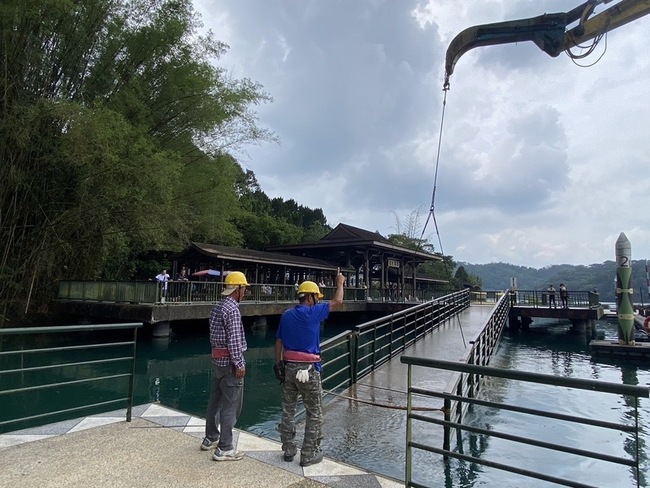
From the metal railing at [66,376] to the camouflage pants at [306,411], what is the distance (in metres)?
1.50

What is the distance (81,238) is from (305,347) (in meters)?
13.0

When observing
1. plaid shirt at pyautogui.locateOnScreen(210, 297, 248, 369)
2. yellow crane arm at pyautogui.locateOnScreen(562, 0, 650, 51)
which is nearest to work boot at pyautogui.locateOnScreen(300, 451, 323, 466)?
plaid shirt at pyautogui.locateOnScreen(210, 297, 248, 369)

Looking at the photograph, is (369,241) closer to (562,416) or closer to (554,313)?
(554,313)

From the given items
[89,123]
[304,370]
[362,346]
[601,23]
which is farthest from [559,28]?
[89,123]

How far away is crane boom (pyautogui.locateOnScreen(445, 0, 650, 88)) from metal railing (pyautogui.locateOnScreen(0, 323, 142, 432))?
273 inches

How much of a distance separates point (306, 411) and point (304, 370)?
332 millimetres

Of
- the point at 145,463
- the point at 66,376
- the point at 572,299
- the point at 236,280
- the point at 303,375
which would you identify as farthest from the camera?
the point at 572,299

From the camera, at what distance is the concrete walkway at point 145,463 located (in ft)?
8.71

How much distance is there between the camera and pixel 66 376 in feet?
30.1

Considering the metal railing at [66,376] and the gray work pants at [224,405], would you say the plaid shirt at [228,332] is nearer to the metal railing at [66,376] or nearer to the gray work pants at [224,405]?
the gray work pants at [224,405]

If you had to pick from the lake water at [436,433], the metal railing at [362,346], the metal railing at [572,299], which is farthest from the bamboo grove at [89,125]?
the metal railing at [572,299]

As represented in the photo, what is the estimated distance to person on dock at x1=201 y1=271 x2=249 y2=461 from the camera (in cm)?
301

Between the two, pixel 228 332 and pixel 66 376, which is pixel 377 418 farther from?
pixel 66 376

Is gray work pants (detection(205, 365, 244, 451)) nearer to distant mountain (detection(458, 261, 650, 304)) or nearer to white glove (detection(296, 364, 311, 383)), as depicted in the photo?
white glove (detection(296, 364, 311, 383))
